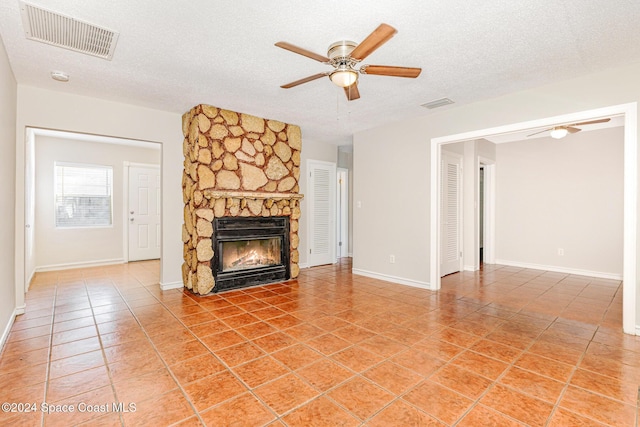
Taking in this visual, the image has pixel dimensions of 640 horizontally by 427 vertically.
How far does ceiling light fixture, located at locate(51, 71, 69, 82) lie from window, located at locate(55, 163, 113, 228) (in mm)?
3395

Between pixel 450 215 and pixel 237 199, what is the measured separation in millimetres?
3675

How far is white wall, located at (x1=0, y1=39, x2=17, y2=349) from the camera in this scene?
261 centimetres

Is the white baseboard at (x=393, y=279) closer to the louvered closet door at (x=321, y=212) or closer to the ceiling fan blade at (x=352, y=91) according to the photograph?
the louvered closet door at (x=321, y=212)

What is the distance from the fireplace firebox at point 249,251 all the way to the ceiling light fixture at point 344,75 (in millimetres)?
2638

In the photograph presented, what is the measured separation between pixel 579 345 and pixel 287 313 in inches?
107

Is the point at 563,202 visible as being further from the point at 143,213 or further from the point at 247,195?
the point at 143,213

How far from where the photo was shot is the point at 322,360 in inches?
93.0

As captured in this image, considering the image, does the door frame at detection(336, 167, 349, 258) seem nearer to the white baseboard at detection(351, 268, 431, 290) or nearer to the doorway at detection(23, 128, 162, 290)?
the white baseboard at detection(351, 268, 431, 290)

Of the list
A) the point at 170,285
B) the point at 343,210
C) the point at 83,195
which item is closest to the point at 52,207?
the point at 83,195

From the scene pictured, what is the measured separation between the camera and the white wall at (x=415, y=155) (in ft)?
10.2

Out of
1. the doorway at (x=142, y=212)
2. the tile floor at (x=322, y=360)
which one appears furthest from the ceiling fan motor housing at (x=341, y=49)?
the doorway at (x=142, y=212)

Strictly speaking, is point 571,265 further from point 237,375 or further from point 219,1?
point 219,1

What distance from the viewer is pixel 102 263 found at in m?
6.30

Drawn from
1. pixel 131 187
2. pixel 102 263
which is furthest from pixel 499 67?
pixel 102 263
